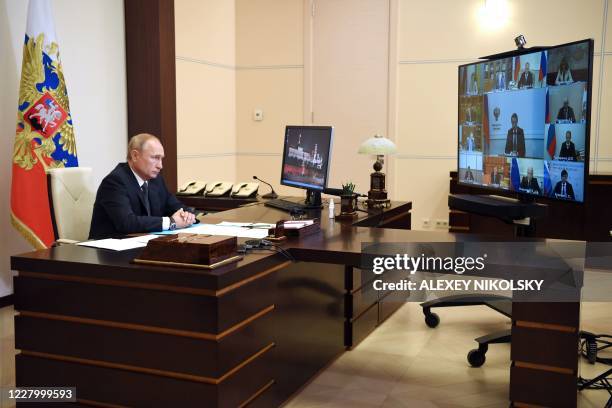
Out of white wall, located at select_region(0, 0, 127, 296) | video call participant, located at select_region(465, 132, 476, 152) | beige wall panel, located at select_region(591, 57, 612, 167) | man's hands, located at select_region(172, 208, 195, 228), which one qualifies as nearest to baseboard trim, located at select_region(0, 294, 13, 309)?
white wall, located at select_region(0, 0, 127, 296)

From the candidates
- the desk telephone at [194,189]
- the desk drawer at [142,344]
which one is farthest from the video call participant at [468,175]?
the desk telephone at [194,189]

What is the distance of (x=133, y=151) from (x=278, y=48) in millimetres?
4038

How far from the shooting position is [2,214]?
470cm

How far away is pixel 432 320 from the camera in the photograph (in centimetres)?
427

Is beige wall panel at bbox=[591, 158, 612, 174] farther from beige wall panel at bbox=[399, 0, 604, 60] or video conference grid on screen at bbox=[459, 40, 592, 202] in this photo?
video conference grid on screen at bbox=[459, 40, 592, 202]

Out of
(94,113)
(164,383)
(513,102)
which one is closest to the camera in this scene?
(164,383)

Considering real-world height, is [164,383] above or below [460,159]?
below

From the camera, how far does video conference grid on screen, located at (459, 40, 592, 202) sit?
2918mm

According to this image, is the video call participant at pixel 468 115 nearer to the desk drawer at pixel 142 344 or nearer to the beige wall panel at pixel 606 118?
the desk drawer at pixel 142 344

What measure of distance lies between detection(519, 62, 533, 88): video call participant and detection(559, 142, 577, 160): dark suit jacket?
39 cm

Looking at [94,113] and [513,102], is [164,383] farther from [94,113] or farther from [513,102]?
[94,113]

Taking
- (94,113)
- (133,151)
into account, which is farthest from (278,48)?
(133,151)

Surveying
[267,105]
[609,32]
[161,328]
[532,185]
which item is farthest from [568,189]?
[267,105]

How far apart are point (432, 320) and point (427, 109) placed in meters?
2.96
